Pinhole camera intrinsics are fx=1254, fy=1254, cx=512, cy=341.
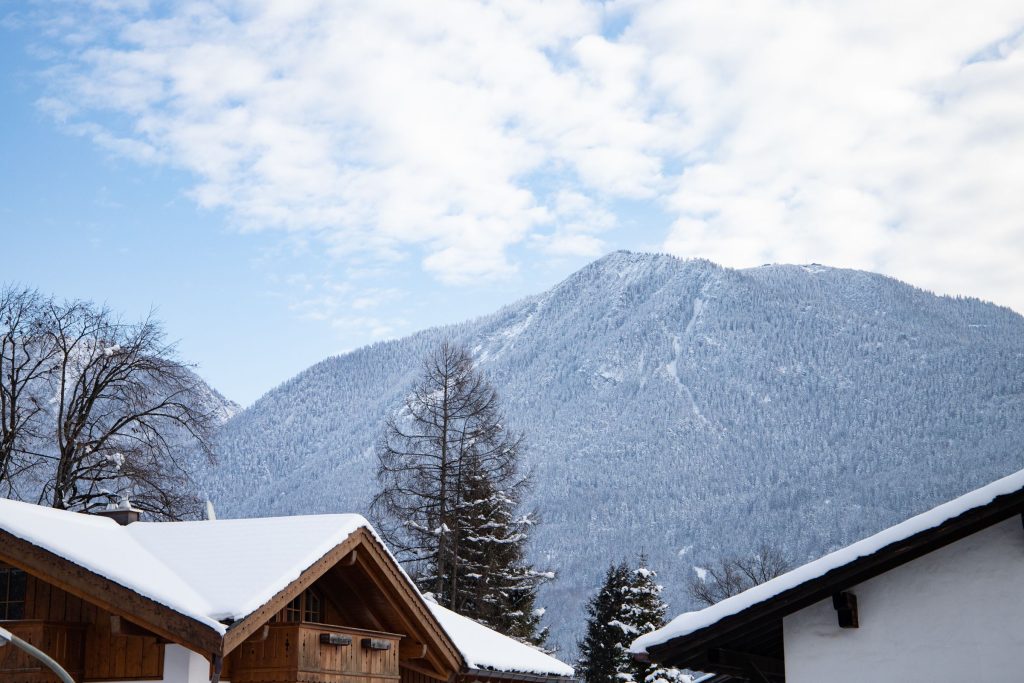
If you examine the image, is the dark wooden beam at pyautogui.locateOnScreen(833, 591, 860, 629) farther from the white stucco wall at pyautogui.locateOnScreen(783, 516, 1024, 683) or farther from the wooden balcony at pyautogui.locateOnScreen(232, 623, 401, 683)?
the wooden balcony at pyautogui.locateOnScreen(232, 623, 401, 683)

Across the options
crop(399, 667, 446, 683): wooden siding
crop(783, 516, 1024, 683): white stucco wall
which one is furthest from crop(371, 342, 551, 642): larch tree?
crop(783, 516, 1024, 683): white stucco wall

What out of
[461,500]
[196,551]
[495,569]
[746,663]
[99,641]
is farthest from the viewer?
[495,569]

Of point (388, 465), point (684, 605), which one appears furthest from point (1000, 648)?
point (684, 605)

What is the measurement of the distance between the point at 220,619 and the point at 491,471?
27.5 meters

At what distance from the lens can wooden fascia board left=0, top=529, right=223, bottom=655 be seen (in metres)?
15.5

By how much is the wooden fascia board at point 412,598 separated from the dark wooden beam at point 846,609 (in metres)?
8.70

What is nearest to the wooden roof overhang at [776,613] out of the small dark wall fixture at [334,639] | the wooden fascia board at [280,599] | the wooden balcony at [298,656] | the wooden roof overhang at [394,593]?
the wooden fascia board at [280,599]

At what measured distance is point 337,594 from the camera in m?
20.5

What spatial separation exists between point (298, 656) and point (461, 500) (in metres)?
26.0

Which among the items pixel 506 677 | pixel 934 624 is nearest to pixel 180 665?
pixel 934 624

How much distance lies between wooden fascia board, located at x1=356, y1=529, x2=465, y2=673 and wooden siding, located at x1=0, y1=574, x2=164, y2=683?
13.0 feet

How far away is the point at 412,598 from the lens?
67.5 ft

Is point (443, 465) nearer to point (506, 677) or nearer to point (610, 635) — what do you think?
point (506, 677)

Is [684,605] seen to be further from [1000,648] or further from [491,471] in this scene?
[1000,648]
